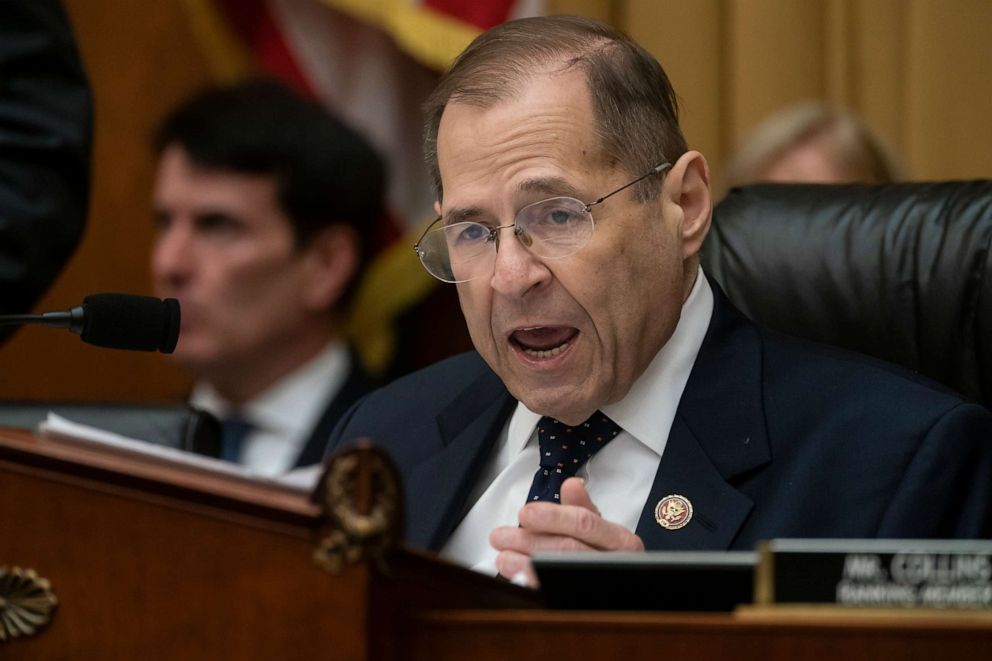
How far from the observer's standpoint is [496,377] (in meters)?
2.56

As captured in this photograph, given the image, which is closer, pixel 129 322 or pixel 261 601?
pixel 261 601

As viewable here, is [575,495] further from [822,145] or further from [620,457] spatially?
[822,145]

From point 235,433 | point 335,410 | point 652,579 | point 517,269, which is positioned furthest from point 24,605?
point 235,433

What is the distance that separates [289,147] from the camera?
14.3ft

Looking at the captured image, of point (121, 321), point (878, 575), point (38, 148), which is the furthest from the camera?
point (38, 148)

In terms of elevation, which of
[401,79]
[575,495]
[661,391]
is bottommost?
[575,495]

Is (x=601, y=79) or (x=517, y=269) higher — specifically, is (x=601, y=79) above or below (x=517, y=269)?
above

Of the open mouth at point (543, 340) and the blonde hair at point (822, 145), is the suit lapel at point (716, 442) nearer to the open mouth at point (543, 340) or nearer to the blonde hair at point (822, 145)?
the open mouth at point (543, 340)

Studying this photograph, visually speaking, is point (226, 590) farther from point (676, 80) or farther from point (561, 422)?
point (676, 80)

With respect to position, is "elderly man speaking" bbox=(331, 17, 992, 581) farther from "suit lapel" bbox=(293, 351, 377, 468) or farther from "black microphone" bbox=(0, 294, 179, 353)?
"suit lapel" bbox=(293, 351, 377, 468)

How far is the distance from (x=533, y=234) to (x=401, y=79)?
2.40m

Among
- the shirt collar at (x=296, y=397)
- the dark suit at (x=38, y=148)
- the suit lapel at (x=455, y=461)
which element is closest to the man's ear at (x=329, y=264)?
the shirt collar at (x=296, y=397)

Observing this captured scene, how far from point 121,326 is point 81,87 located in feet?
3.26

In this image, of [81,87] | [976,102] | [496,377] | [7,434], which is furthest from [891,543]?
[976,102]
